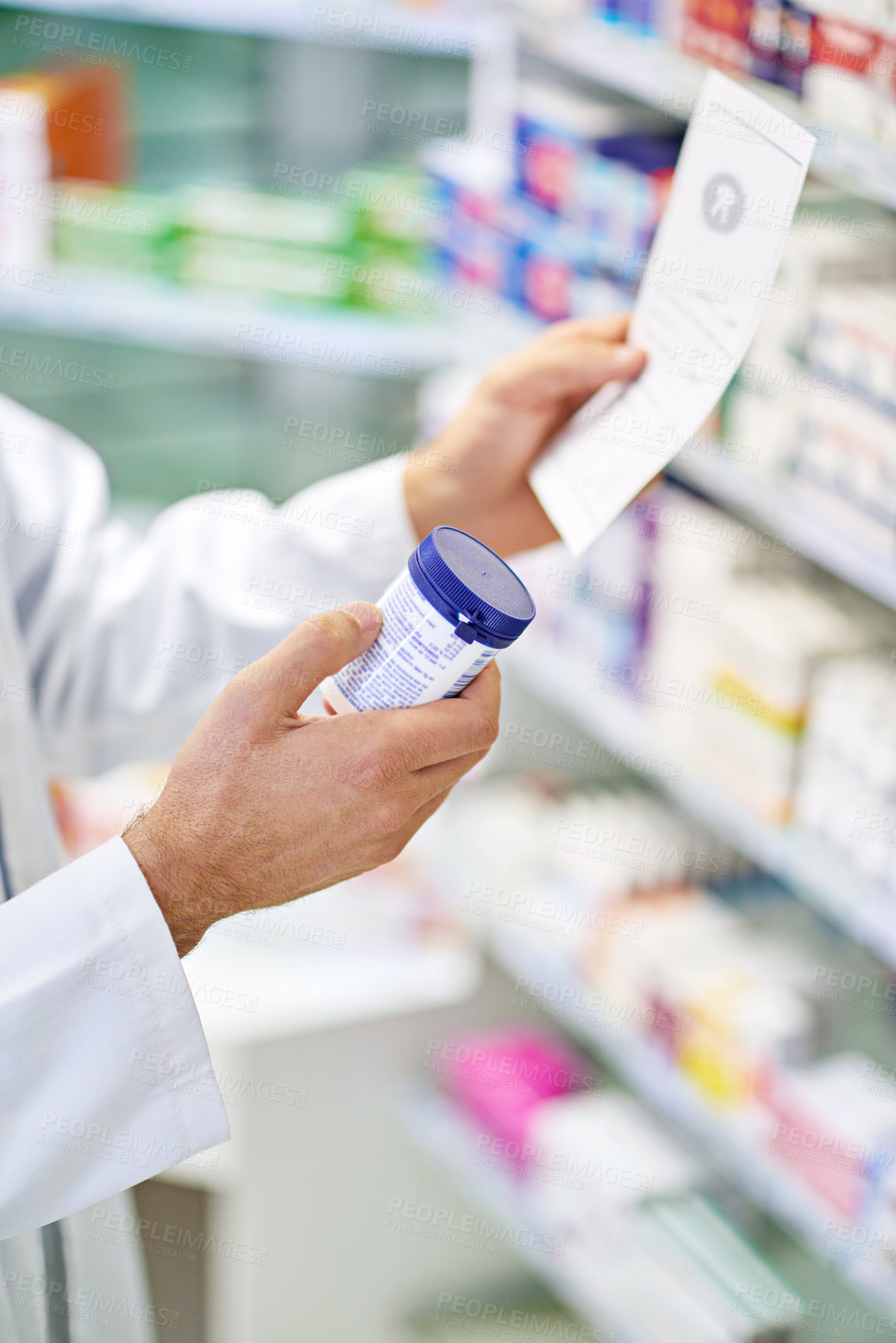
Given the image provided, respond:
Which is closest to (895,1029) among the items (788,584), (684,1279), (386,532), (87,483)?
(684,1279)

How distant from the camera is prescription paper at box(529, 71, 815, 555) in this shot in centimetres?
99

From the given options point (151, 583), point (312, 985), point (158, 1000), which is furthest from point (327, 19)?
point (158, 1000)

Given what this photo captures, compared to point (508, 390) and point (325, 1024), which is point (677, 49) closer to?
point (508, 390)

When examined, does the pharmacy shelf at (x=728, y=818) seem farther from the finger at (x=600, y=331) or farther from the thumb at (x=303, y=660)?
the thumb at (x=303, y=660)

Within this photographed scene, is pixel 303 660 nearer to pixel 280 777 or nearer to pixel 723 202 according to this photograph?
pixel 280 777

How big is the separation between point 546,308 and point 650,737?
63 centimetres

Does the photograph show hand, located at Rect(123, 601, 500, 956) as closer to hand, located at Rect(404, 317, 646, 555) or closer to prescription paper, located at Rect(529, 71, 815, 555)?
prescription paper, located at Rect(529, 71, 815, 555)

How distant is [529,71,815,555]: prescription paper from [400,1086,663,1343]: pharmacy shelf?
1.31 m

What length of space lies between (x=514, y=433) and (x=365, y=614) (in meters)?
0.44

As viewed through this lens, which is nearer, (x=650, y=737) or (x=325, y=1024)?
(x=650, y=737)

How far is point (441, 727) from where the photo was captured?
36.1 inches

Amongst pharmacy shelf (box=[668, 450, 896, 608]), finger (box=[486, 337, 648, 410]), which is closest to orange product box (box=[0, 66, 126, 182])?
pharmacy shelf (box=[668, 450, 896, 608])

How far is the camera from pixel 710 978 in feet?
6.02

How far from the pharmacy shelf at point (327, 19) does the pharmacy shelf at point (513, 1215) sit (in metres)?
1.77
